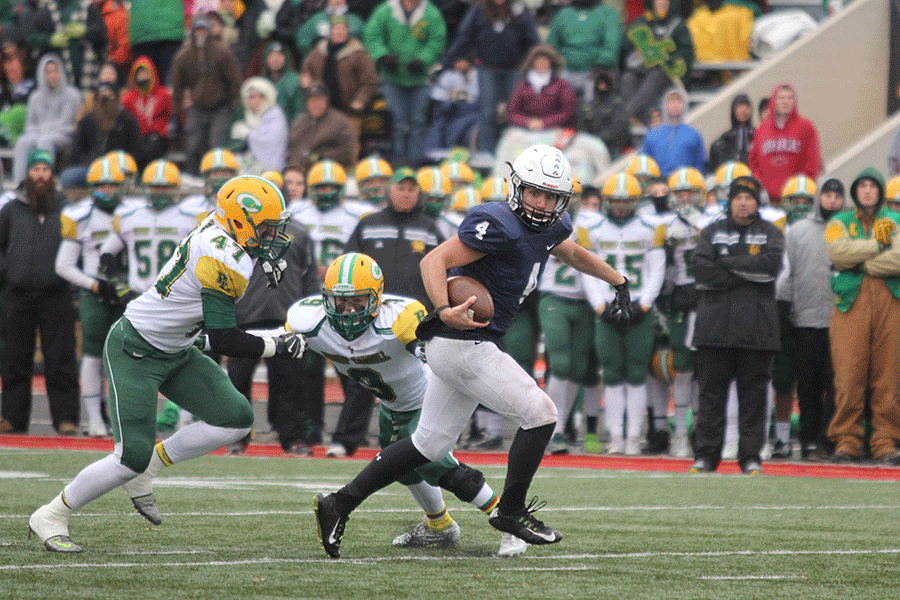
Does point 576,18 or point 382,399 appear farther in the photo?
point 576,18

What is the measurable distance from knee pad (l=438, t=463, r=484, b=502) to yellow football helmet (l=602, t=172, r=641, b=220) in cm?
489

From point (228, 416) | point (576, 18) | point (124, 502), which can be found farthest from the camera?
point (576, 18)

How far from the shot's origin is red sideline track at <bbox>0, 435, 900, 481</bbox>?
30.1 ft

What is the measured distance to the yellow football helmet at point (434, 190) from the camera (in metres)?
10.9

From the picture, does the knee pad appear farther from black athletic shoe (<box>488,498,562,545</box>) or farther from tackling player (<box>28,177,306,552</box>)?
tackling player (<box>28,177,306,552</box>)

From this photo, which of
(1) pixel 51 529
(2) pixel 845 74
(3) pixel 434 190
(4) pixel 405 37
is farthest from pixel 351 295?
(2) pixel 845 74

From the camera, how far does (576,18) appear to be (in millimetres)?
13422

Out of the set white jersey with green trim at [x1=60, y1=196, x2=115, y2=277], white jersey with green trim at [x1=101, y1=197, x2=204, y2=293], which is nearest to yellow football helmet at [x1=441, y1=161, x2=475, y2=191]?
white jersey with green trim at [x1=101, y1=197, x2=204, y2=293]

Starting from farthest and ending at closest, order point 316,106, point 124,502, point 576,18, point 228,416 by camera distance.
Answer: point 576,18, point 316,106, point 124,502, point 228,416

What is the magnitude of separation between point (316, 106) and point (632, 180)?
3.55m

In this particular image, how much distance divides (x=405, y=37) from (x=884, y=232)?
565 cm

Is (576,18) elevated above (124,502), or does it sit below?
above

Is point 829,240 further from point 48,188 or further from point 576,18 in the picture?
point 48,188

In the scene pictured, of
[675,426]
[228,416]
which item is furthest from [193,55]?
[228,416]
